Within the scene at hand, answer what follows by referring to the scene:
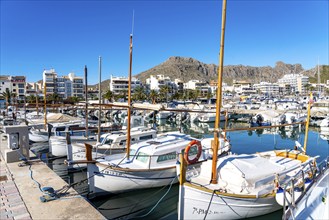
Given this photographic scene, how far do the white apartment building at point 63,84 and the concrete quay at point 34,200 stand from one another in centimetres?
11044

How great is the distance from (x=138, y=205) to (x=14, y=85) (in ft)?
412

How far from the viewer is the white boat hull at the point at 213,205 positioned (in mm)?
9867

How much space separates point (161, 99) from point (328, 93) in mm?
102673

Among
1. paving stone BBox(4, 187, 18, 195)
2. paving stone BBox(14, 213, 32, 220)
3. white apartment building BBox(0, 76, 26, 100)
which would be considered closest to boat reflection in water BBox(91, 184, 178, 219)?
paving stone BBox(4, 187, 18, 195)

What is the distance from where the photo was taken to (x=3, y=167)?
15094mm

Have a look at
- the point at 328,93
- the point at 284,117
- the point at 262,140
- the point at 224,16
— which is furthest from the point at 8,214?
the point at 328,93

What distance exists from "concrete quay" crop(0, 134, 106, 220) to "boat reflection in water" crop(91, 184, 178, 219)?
2.78m

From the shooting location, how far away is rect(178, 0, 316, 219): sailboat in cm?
991

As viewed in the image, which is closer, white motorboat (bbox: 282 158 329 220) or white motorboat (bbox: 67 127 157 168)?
white motorboat (bbox: 282 158 329 220)

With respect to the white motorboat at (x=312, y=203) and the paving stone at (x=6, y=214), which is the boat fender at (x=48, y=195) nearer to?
the paving stone at (x=6, y=214)

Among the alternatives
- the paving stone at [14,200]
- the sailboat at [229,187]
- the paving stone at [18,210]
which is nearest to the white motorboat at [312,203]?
the sailboat at [229,187]

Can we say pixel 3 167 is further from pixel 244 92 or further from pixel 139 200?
pixel 244 92

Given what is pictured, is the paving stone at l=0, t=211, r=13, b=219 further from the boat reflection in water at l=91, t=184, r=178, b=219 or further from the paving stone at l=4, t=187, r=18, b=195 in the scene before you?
the boat reflection in water at l=91, t=184, r=178, b=219

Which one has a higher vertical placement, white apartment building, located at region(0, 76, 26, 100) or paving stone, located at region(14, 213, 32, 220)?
white apartment building, located at region(0, 76, 26, 100)
